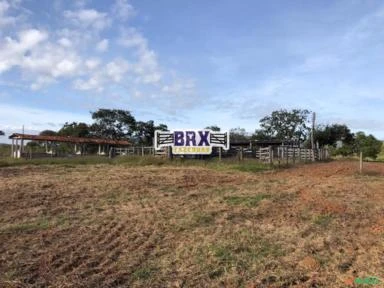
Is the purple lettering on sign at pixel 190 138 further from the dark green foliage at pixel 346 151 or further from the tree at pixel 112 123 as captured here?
the tree at pixel 112 123

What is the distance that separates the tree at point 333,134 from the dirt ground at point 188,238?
5468 cm

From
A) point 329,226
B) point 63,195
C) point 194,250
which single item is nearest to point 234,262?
point 194,250

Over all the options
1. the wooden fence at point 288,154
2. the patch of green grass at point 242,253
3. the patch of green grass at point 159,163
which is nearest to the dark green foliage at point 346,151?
the wooden fence at point 288,154

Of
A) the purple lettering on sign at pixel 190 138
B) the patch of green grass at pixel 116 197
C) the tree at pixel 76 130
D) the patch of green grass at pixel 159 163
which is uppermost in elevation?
the tree at pixel 76 130

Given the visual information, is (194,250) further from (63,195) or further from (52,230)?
(63,195)

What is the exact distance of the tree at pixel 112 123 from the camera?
67.9 meters

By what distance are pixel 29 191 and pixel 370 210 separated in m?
8.94

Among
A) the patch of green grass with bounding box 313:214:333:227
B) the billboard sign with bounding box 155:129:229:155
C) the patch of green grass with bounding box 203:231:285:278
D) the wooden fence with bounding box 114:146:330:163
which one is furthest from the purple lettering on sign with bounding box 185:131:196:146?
the patch of green grass with bounding box 203:231:285:278

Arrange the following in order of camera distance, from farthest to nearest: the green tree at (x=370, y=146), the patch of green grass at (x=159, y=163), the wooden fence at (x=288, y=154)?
1. the green tree at (x=370, y=146)
2. the wooden fence at (x=288, y=154)
3. the patch of green grass at (x=159, y=163)

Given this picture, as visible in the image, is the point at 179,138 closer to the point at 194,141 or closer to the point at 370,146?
the point at 194,141

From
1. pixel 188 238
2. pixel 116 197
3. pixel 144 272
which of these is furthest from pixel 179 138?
pixel 144 272

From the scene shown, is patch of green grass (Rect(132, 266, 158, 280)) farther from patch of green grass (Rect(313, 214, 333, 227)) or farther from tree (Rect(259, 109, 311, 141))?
tree (Rect(259, 109, 311, 141))

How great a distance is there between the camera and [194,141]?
28359 mm

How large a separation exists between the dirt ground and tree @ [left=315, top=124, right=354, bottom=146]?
54.7 metres
